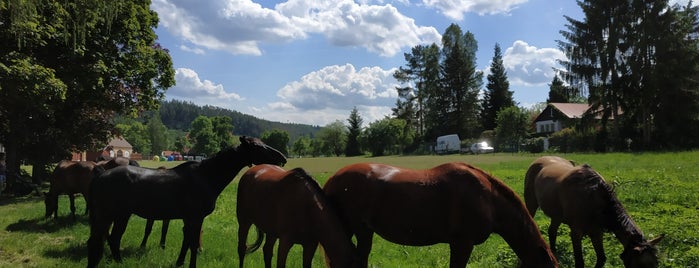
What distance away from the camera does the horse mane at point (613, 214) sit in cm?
553

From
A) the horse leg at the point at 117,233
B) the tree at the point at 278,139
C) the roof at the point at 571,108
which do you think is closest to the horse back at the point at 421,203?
the horse leg at the point at 117,233

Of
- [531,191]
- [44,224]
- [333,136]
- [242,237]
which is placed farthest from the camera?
[333,136]

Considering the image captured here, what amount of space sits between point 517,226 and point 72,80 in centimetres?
1723

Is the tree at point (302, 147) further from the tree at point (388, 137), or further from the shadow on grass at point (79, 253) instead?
the shadow on grass at point (79, 253)

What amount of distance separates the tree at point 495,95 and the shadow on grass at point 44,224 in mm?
69949

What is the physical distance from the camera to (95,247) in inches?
254

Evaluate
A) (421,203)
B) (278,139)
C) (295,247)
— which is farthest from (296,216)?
(278,139)

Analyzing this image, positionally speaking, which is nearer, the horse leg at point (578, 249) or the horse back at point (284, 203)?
the horse back at point (284, 203)

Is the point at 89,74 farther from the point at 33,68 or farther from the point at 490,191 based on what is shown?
the point at 490,191

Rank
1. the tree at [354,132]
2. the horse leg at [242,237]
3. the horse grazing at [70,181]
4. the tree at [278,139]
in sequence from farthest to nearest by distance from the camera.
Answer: the tree at [278,139] → the tree at [354,132] → the horse grazing at [70,181] → the horse leg at [242,237]

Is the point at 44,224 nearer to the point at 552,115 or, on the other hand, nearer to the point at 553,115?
the point at 553,115

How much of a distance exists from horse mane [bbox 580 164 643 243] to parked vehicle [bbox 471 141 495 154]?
171ft

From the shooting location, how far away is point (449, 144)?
65.8 meters

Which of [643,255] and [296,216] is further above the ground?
[296,216]
